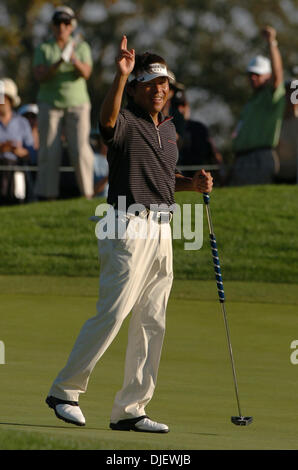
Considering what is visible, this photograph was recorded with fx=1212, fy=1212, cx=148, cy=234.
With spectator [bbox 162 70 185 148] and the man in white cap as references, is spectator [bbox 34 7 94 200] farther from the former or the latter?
the man in white cap

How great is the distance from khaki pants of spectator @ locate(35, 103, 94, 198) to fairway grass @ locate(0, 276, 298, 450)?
2.58 meters

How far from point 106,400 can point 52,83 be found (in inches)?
328

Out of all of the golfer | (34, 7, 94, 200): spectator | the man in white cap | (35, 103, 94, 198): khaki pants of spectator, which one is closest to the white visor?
the golfer

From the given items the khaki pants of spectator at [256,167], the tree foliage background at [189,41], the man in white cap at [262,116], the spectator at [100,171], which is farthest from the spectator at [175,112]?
the tree foliage background at [189,41]

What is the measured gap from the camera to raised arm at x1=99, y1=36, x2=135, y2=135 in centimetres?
576

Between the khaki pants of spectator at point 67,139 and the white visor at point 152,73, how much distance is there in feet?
28.1

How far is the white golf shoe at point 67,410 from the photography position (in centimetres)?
Answer: 596

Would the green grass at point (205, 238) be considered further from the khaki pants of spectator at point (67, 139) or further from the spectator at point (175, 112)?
the spectator at point (175, 112)

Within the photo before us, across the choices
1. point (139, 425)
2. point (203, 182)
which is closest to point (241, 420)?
point (139, 425)

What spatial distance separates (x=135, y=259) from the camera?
601 centimetres

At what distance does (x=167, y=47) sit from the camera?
44219mm
